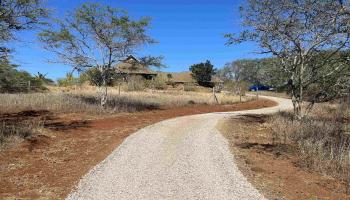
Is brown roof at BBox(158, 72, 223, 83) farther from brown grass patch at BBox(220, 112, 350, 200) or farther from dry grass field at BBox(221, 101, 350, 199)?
brown grass patch at BBox(220, 112, 350, 200)

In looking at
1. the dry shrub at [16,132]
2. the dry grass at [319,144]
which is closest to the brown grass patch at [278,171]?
the dry grass at [319,144]

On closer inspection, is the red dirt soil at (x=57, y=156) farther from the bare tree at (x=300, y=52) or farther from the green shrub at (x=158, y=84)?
the green shrub at (x=158, y=84)

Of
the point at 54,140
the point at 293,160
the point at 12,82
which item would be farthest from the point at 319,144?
the point at 12,82

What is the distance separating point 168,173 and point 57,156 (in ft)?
14.3

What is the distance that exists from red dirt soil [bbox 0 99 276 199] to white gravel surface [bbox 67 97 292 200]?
52 centimetres

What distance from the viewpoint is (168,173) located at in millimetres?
10422

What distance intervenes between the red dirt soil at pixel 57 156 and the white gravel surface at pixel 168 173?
52cm


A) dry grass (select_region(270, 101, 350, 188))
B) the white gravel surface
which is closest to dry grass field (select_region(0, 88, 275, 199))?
→ the white gravel surface

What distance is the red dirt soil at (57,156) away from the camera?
9.51 metres

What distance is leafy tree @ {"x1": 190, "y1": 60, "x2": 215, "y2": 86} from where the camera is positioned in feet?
274

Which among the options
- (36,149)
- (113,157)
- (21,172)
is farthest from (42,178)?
(36,149)

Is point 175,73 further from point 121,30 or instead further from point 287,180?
point 287,180

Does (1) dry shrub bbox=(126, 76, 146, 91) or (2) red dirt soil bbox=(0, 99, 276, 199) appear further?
(1) dry shrub bbox=(126, 76, 146, 91)

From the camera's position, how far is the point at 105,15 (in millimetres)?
25031
